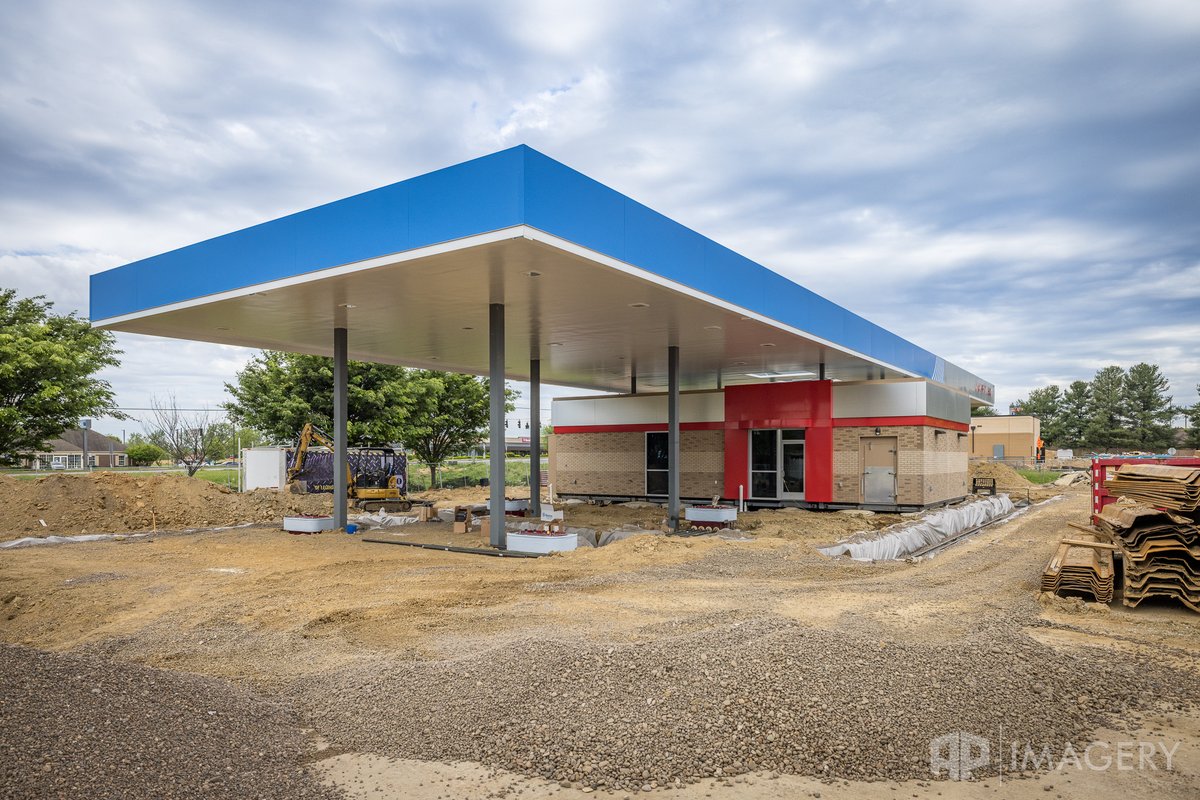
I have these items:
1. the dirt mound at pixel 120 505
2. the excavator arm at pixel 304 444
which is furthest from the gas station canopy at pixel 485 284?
the dirt mound at pixel 120 505

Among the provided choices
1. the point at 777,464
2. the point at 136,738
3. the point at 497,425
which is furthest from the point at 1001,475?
the point at 136,738

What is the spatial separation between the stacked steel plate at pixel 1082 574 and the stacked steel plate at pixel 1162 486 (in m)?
0.92

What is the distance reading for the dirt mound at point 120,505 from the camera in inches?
771

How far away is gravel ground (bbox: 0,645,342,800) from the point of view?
14.7ft

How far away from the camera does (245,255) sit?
13.9m

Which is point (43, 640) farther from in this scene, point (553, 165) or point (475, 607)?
point (553, 165)

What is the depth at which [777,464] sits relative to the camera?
989 inches

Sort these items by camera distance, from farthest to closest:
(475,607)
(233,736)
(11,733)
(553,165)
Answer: (553,165) → (475,607) → (233,736) → (11,733)

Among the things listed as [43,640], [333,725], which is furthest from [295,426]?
[333,725]

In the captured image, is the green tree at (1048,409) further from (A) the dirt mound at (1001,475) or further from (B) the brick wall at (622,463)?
(B) the brick wall at (622,463)

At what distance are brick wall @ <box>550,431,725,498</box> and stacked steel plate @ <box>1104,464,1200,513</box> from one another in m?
15.6

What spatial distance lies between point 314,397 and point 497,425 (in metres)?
22.7

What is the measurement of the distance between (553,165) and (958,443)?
2312 cm

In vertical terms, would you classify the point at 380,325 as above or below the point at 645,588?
above
